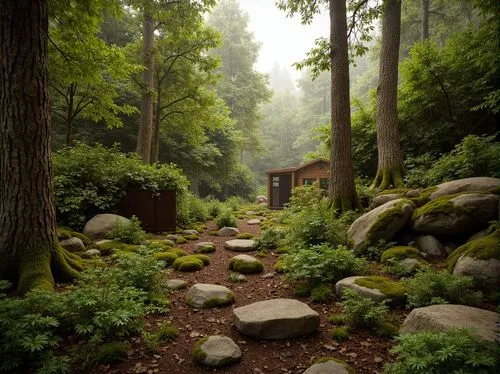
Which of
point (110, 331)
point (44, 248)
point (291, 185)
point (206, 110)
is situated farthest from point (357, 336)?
point (291, 185)

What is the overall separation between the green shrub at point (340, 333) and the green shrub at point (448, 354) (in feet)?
3.00

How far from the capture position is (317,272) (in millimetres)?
4508

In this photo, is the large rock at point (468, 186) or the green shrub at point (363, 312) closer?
the green shrub at point (363, 312)

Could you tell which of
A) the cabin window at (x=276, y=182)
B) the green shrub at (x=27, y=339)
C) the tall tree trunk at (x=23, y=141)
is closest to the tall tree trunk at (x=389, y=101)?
the tall tree trunk at (x=23, y=141)

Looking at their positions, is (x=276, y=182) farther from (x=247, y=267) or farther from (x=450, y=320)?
(x=450, y=320)

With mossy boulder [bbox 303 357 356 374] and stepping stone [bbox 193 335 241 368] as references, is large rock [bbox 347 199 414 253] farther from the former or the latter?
stepping stone [bbox 193 335 241 368]

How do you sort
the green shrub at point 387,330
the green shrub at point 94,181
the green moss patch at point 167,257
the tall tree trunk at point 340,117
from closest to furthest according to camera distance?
the green shrub at point 387,330 < the green moss patch at point 167,257 < the green shrub at point 94,181 < the tall tree trunk at point 340,117

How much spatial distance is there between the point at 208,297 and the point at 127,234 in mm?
3371

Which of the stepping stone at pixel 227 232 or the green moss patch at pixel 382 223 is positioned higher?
the green moss patch at pixel 382 223

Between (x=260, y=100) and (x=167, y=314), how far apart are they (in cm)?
2737

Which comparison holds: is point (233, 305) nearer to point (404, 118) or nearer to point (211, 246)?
point (211, 246)

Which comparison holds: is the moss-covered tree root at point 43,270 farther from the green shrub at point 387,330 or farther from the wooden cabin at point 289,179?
the wooden cabin at point 289,179

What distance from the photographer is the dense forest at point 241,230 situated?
2924mm

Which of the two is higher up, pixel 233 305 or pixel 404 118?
pixel 404 118
